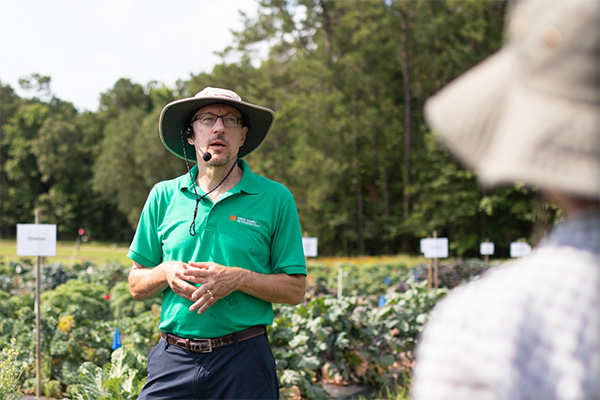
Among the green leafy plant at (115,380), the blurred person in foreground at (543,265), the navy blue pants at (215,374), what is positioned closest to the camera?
the blurred person in foreground at (543,265)

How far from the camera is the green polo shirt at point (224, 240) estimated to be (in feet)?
7.34

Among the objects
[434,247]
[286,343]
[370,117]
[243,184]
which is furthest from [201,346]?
[370,117]

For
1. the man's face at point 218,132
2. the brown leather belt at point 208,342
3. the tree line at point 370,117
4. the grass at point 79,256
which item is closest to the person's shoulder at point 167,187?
the man's face at point 218,132

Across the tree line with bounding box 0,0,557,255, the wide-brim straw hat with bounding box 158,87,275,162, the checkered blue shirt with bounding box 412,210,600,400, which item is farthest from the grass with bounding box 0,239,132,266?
the checkered blue shirt with bounding box 412,210,600,400

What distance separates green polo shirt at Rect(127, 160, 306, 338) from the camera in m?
2.24

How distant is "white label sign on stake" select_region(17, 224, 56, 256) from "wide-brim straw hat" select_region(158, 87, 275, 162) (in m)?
2.91

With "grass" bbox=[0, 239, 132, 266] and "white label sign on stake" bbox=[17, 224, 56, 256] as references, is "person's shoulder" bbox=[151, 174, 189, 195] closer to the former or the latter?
"white label sign on stake" bbox=[17, 224, 56, 256]

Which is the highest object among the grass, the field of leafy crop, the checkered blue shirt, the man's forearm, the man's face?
the man's face

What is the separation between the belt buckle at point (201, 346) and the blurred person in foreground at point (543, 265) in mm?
1466

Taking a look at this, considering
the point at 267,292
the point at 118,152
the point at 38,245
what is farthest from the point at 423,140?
the point at 267,292

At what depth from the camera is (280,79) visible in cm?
3312

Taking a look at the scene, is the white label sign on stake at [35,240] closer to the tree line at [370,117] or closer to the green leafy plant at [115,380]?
the green leafy plant at [115,380]

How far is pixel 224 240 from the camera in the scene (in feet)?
7.48

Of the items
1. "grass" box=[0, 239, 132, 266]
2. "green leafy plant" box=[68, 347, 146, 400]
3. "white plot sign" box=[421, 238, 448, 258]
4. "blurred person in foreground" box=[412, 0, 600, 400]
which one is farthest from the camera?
"grass" box=[0, 239, 132, 266]
